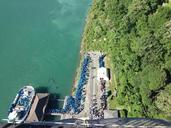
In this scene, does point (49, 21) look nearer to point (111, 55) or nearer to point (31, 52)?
point (31, 52)

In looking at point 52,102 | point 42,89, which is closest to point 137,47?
point 52,102

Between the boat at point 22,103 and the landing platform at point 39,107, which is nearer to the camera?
the landing platform at point 39,107

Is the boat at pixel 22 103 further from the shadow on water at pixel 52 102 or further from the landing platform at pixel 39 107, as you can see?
the shadow on water at pixel 52 102

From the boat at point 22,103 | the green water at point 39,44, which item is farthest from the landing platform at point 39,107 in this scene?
the green water at point 39,44

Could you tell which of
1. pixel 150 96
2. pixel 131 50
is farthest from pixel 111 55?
pixel 150 96

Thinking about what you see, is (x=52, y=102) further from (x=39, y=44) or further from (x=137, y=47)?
(x=39, y=44)

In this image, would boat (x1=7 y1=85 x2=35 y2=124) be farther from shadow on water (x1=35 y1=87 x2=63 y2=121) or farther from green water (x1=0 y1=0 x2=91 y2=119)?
green water (x1=0 y1=0 x2=91 y2=119)

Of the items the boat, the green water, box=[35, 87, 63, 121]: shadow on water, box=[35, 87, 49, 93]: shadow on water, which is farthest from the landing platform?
the green water
